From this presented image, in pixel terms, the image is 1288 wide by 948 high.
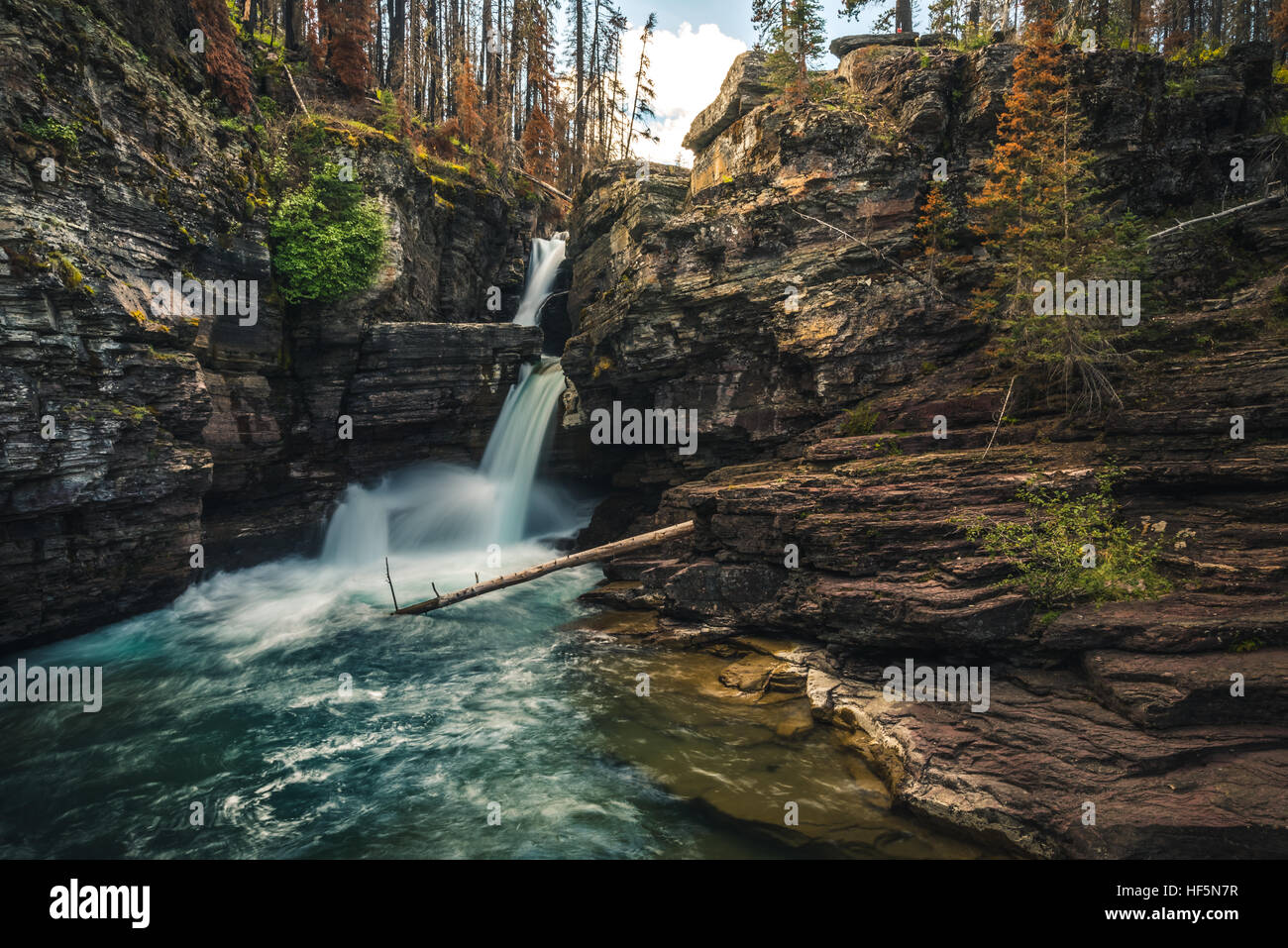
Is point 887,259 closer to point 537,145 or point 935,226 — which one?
point 935,226

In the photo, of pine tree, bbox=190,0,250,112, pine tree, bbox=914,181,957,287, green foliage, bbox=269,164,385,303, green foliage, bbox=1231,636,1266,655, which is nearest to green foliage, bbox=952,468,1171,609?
green foliage, bbox=1231,636,1266,655

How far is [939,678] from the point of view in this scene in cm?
954

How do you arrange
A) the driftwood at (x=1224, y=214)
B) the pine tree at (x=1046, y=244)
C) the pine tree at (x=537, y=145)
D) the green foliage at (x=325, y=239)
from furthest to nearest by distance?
1. the pine tree at (x=537, y=145)
2. the green foliage at (x=325, y=239)
3. the driftwood at (x=1224, y=214)
4. the pine tree at (x=1046, y=244)

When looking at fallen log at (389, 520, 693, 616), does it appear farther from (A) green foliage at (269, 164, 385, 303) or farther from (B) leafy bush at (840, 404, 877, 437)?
(A) green foliage at (269, 164, 385, 303)

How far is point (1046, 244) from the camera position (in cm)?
1177

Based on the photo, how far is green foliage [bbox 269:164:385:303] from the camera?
1775 cm

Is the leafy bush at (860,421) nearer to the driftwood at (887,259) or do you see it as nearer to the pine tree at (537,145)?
the driftwood at (887,259)

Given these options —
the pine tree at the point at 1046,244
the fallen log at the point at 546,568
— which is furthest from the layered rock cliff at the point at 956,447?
A: the fallen log at the point at 546,568

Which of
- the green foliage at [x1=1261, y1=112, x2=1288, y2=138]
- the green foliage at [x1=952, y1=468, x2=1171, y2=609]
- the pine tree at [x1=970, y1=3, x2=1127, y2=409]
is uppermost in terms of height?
the green foliage at [x1=1261, y1=112, x2=1288, y2=138]

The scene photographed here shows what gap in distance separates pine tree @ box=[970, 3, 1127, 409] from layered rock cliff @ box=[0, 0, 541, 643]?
15593mm

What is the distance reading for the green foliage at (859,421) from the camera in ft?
46.3

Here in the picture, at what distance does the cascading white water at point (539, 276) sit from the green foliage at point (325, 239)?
346 inches
